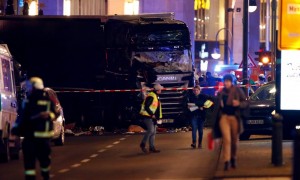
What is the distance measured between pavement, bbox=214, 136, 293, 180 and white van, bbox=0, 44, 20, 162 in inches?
187

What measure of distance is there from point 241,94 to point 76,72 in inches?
601

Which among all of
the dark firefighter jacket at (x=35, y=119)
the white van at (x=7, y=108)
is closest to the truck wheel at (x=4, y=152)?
the white van at (x=7, y=108)

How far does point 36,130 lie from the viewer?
15.2 m

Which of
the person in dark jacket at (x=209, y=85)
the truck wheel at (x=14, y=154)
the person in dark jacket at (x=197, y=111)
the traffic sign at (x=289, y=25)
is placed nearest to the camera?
the traffic sign at (x=289, y=25)

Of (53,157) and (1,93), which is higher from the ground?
(1,93)

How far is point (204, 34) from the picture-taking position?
98.8 meters

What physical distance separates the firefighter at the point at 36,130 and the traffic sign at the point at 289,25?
19.3 ft

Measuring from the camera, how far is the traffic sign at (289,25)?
63.5 feet

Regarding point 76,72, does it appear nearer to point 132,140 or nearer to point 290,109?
point 132,140

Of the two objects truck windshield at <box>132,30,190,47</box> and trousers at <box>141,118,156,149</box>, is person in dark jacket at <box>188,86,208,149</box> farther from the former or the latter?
truck windshield at <box>132,30,190,47</box>

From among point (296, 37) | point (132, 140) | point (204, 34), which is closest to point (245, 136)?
point (132, 140)

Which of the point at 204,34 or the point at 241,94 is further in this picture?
the point at 204,34

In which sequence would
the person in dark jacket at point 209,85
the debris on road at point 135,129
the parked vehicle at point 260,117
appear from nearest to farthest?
1. the parked vehicle at point 260,117
2. the debris on road at point 135,129
3. the person in dark jacket at point 209,85

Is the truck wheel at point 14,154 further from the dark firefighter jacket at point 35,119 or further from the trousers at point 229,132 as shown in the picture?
the dark firefighter jacket at point 35,119
